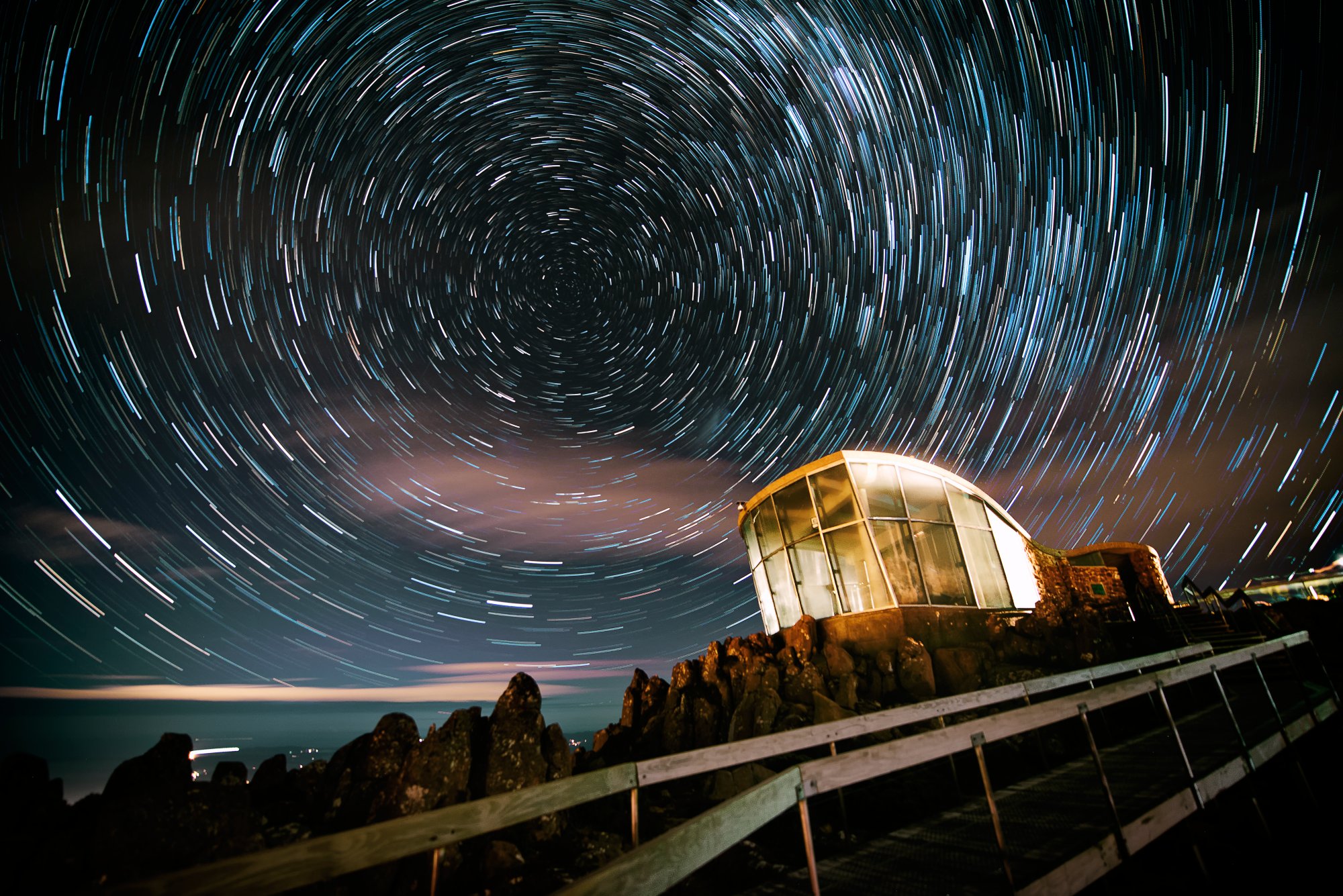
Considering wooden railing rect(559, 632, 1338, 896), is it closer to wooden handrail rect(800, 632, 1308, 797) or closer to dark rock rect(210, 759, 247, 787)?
wooden handrail rect(800, 632, 1308, 797)

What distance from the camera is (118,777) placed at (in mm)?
6789

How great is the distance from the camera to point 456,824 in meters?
2.40

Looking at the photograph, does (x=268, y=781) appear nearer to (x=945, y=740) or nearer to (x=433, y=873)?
(x=433, y=873)

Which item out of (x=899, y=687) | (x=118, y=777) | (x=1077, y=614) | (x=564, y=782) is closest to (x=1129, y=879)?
(x=564, y=782)

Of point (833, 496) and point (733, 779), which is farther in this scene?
point (833, 496)

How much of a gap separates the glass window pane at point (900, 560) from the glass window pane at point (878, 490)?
365 mm

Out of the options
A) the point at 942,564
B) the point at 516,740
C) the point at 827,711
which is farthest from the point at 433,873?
the point at 942,564

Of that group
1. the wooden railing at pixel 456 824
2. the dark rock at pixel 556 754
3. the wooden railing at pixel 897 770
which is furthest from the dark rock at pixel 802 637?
the wooden railing at pixel 456 824

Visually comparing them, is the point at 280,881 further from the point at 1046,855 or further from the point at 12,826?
the point at 12,826

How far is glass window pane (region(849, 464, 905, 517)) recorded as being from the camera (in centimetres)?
1572

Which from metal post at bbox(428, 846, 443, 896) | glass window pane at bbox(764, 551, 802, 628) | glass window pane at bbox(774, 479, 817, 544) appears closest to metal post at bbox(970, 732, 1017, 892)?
metal post at bbox(428, 846, 443, 896)

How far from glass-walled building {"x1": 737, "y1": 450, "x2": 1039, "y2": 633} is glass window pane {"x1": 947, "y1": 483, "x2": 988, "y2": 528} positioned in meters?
0.04

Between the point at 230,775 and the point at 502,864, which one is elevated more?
the point at 230,775

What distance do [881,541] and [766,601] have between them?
632 cm
